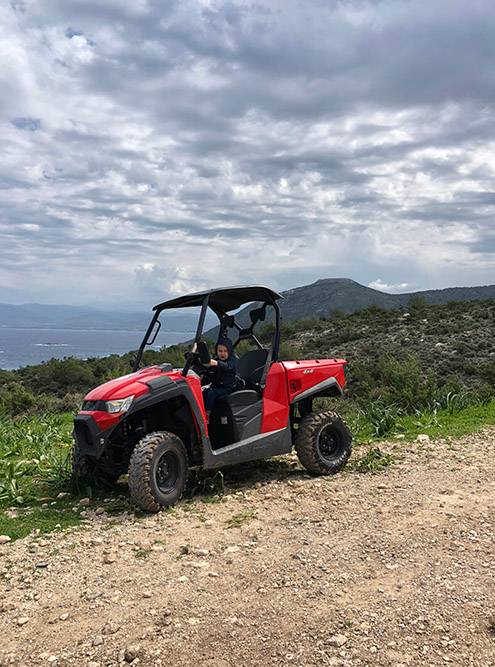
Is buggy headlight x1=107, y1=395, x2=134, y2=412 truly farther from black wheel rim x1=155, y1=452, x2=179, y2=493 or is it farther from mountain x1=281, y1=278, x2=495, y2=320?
mountain x1=281, y1=278, x2=495, y2=320

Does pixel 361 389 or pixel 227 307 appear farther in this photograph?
pixel 361 389

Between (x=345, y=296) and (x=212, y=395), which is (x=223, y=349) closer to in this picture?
(x=212, y=395)

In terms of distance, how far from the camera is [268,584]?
13.0 feet

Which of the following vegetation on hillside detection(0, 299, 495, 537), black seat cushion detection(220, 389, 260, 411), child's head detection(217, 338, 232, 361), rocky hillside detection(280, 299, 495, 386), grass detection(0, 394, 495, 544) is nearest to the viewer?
grass detection(0, 394, 495, 544)

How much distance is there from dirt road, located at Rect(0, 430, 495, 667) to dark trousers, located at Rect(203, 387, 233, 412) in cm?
102

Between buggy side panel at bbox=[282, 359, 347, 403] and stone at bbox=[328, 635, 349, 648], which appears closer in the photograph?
stone at bbox=[328, 635, 349, 648]

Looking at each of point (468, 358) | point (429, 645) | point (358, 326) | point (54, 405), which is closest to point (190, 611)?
point (429, 645)

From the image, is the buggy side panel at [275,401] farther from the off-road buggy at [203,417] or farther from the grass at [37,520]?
the grass at [37,520]

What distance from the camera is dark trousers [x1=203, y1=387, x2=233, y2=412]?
652 cm

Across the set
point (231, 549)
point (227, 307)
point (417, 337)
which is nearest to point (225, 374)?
point (227, 307)

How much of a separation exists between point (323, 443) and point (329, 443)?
10 centimetres

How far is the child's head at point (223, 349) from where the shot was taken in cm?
672

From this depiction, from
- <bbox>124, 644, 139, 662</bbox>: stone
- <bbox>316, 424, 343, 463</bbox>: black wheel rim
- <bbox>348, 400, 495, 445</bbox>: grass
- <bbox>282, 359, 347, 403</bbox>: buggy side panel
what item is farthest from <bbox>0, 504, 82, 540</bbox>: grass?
<bbox>348, 400, 495, 445</bbox>: grass

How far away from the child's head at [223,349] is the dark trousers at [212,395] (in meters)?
0.37
